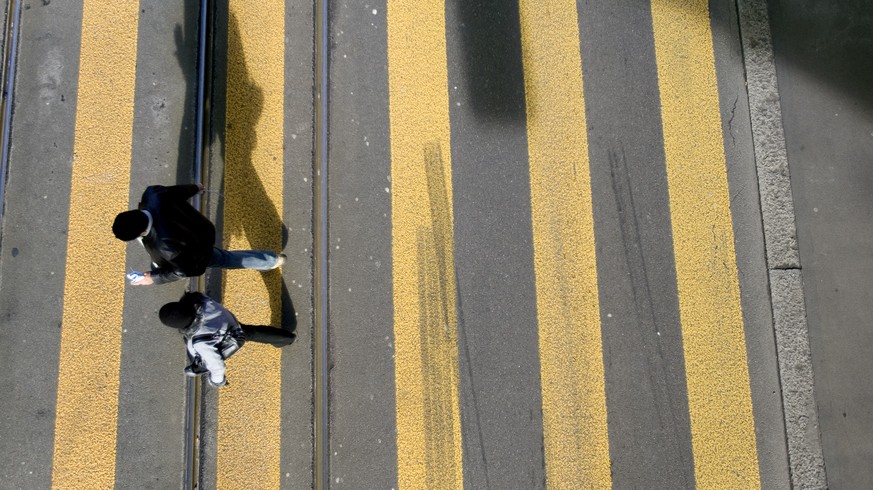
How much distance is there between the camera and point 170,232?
→ 3.76 metres

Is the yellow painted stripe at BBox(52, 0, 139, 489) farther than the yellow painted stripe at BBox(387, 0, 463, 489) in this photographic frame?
No

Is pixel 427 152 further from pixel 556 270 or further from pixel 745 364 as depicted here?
pixel 745 364

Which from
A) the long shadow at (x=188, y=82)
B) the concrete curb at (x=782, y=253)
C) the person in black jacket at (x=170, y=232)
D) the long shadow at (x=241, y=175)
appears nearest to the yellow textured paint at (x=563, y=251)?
the concrete curb at (x=782, y=253)

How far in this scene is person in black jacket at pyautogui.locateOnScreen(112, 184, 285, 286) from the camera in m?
3.70

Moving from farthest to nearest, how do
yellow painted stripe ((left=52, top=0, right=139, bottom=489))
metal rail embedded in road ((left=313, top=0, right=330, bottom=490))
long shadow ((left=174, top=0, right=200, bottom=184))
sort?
long shadow ((left=174, top=0, right=200, bottom=184)) → metal rail embedded in road ((left=313, top=0, right=330, bottom=490)) → yellow painted stripe ((left=52, top=0, right=139, bottom=489))

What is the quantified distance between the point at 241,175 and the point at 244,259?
898 mm

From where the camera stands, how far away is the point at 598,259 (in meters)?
4.93

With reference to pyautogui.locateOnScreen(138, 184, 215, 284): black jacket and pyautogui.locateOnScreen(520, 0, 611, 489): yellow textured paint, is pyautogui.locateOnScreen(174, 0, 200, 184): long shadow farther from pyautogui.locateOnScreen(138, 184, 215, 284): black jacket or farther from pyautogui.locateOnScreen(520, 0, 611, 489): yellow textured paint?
pyautogui.locateOnScreen(520, 0, 611, 489): yellow textured paint

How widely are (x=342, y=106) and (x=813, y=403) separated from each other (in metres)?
4.69

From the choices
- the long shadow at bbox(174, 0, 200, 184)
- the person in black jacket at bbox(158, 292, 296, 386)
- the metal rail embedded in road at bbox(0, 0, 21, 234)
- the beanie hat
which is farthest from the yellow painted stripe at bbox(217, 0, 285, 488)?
the metal rail embedded in road at bbox(0, 0, 21, 234)

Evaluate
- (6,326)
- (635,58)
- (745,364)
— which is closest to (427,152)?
(635,58)

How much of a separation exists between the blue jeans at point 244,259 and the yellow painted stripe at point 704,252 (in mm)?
3364

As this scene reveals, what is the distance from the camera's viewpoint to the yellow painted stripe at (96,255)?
15.1 feet

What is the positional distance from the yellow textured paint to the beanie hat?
8.89ft
